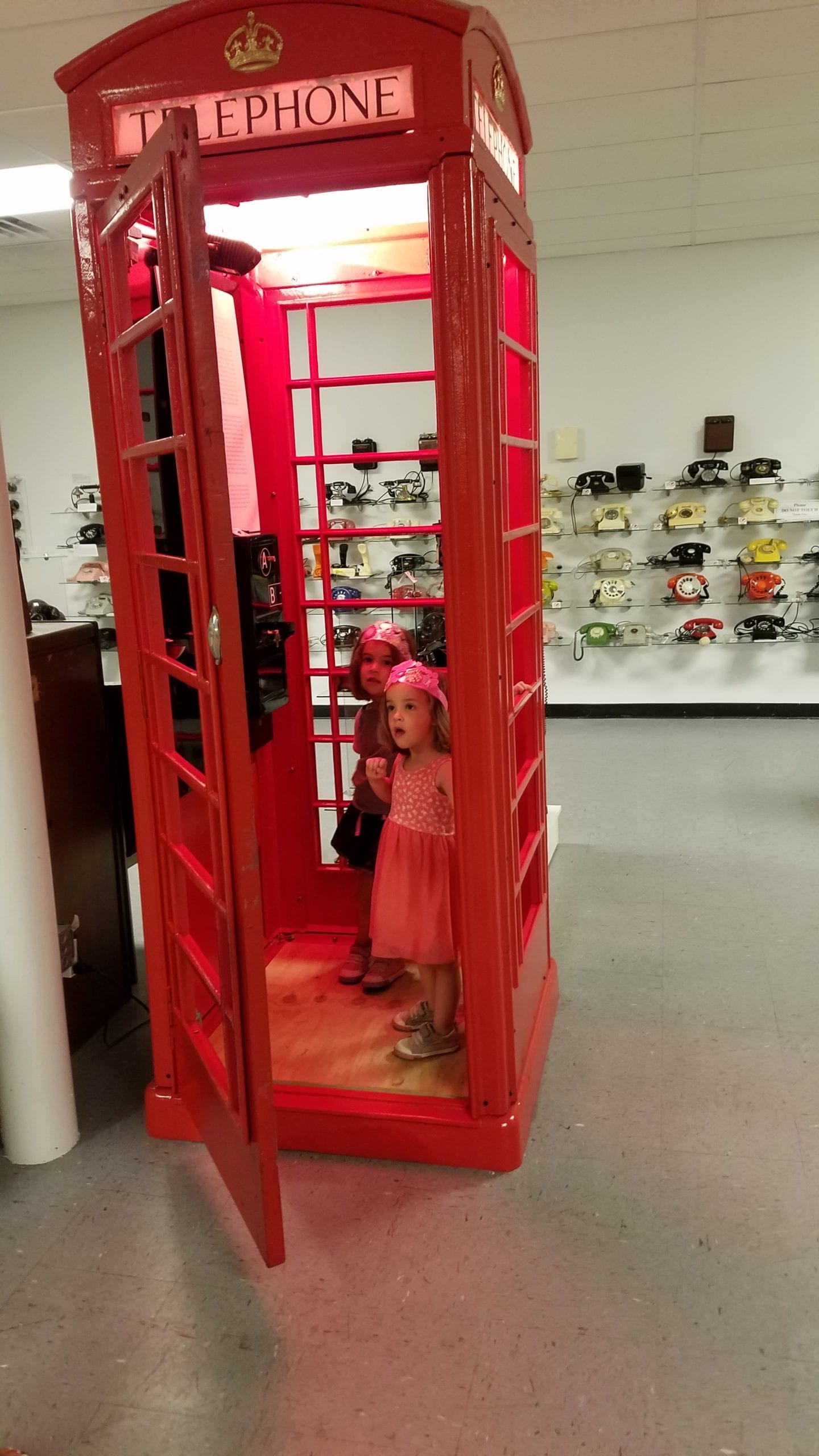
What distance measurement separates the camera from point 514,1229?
2.29 metres

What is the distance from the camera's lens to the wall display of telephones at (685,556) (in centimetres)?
708

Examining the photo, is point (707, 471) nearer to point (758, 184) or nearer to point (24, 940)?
point (758, 184)

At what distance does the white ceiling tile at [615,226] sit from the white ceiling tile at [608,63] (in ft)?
6.15

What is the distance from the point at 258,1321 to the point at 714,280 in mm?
6858

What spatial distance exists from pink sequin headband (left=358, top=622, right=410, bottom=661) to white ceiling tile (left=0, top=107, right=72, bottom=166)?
8.54ft

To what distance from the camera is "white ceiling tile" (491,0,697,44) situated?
11.7 ft

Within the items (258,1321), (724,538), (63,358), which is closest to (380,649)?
(258,1321)

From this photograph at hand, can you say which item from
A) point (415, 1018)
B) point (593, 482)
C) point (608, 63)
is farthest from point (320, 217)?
point (593, 482)

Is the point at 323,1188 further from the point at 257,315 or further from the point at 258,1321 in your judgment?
the point at 257,315

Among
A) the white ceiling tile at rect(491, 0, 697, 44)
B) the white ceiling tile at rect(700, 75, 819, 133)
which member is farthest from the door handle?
the white ceiling tile at rect(700, 75, 819, 133)

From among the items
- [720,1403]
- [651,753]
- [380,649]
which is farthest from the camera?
[651,753]

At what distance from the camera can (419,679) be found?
2.74 metres

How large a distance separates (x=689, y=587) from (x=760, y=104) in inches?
128

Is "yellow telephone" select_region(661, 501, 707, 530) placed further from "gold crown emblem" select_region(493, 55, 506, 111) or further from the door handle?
the door handle
